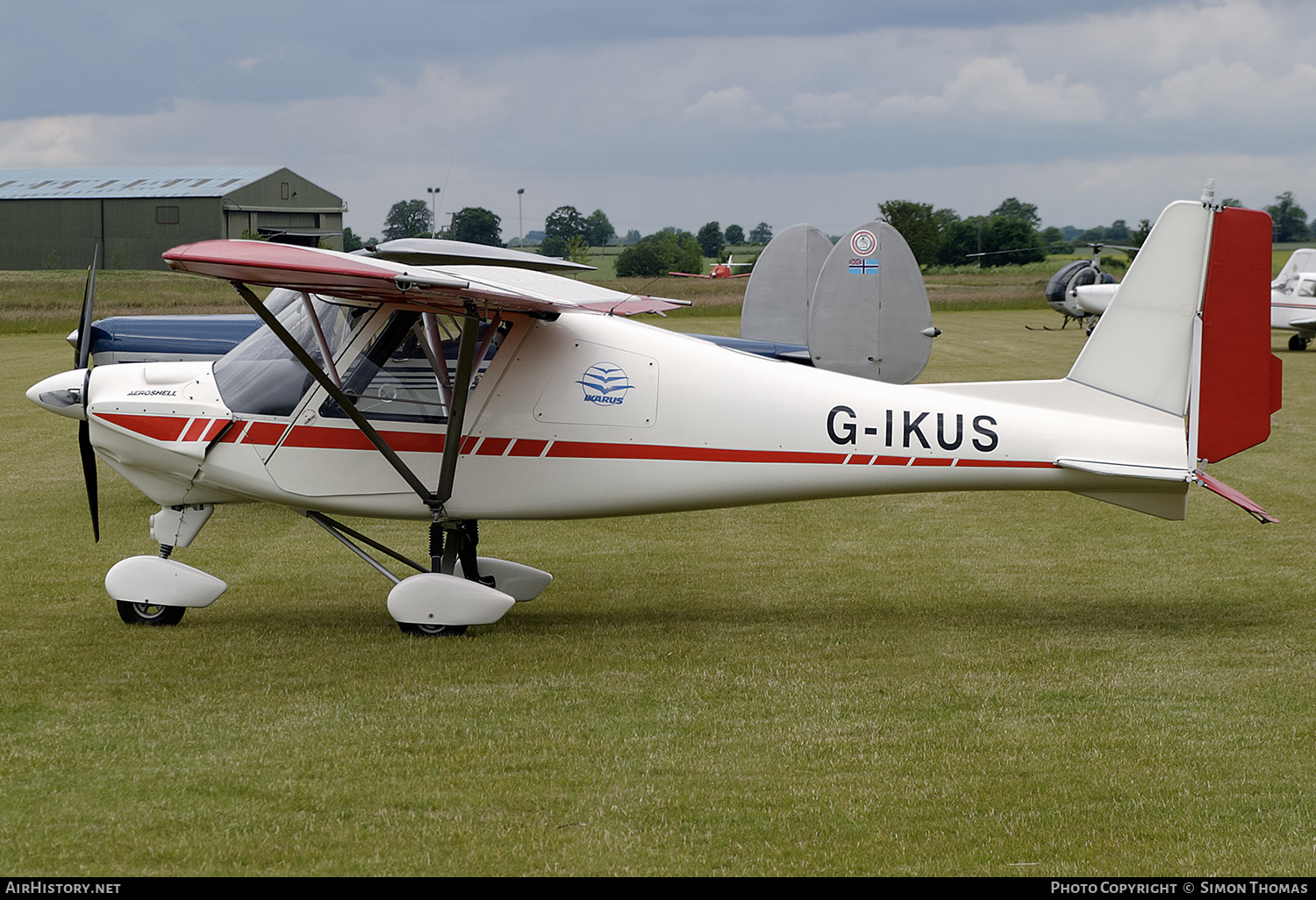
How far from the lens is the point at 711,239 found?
99.5 meters

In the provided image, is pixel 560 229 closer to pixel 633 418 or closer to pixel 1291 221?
pixel 633 418

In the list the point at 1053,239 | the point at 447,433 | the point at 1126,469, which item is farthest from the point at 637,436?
the point at 1053,239

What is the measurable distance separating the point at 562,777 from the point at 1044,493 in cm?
908

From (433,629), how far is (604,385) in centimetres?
178

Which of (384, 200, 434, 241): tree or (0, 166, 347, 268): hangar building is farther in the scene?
(0, 166, 347, 268): hangar building

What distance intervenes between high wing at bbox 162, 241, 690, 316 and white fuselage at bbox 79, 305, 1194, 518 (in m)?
0.47

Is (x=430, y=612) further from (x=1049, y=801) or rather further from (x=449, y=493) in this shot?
(x=1049, y=801)

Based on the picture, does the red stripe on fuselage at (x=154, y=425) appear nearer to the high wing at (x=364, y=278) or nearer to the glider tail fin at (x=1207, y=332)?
the high wing at (x=364, y=278)

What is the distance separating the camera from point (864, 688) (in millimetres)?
6125

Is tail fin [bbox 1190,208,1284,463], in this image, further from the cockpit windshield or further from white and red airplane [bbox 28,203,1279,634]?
the cockpit windshield

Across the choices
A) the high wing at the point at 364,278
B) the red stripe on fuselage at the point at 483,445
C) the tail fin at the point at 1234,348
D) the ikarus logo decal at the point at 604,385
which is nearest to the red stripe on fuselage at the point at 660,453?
the red stripe on fuselage at the point at 483,445

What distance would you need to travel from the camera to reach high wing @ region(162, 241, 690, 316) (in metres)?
5.87

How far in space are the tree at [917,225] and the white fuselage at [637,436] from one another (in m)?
82.0

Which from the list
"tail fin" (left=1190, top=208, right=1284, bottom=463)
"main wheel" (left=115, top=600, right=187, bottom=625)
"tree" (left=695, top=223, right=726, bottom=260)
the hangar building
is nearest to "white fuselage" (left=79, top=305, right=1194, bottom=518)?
"tail fin" (left=1190, top=208, right=1284, bottom=463)
